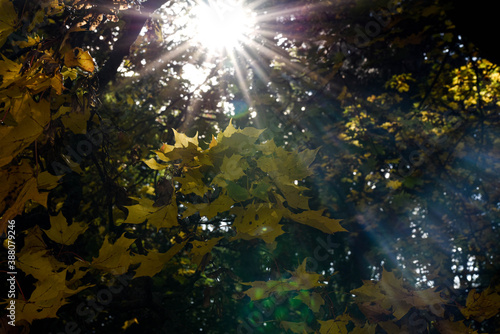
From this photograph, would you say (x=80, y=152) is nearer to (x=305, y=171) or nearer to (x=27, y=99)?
(x=27, y=99)

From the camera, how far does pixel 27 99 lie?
1.11m

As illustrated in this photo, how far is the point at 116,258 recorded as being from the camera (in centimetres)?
117

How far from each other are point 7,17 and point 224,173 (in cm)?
117

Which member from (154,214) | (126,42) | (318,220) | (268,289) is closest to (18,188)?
(154,214)

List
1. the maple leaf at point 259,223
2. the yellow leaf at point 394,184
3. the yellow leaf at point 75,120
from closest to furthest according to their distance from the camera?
the maple leaf at point 259,223
the yellow leaf at point 75,120
the yellow leaf at point 394,184

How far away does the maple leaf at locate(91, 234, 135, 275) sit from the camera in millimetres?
1155

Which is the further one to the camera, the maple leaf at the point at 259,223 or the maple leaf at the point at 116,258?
the maple leaf at the point at 116,258

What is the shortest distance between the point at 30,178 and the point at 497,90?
23.4 feet

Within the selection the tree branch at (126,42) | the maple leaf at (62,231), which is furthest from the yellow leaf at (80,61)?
the tree branch at (126,42)

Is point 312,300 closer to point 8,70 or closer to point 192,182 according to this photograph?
point 192,182

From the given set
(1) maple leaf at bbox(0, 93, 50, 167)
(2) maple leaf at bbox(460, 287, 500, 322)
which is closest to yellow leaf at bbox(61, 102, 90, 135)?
(1) maple leaf at bbox(0, 93, 50, 167)

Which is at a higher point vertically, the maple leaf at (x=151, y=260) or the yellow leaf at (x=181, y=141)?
the yellow leaf at (x=181, y=141)

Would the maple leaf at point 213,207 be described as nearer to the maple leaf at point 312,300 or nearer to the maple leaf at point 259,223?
the maple leaf at point 259,223

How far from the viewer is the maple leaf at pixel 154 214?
106 centimetres
